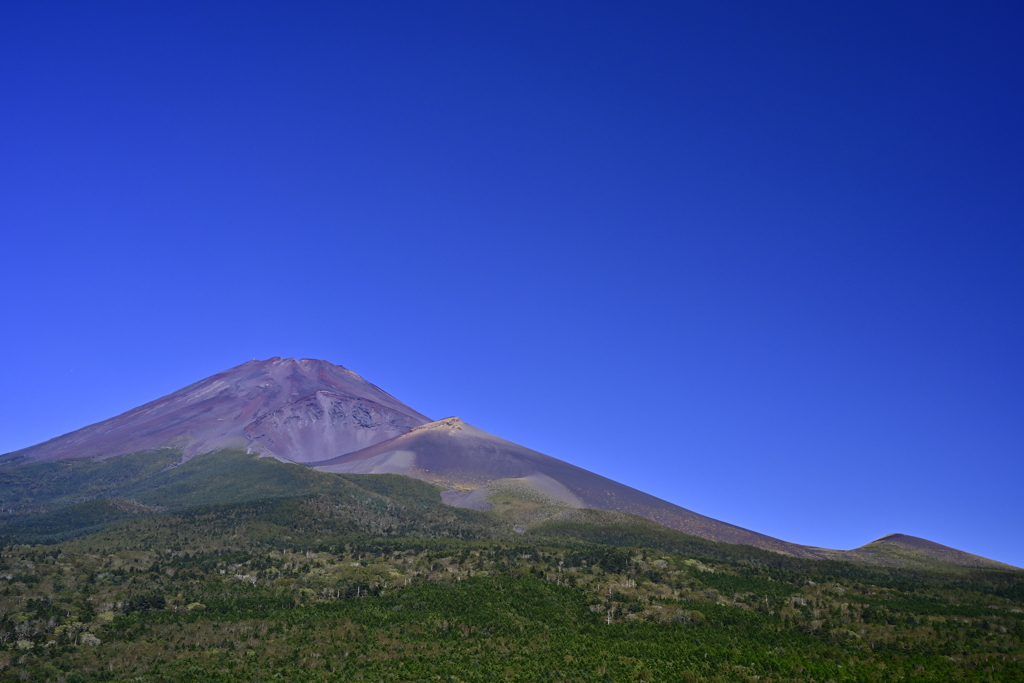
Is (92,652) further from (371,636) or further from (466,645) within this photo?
(466,645)

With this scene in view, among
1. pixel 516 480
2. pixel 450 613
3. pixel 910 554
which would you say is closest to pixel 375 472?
pixel 516 480

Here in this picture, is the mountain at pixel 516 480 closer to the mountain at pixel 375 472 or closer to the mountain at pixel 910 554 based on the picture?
the mountain at pixel 375 472

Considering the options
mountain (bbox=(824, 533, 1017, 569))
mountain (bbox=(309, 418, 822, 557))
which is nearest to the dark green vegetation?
mountain (bbox=(824, 533, 1017, 569))

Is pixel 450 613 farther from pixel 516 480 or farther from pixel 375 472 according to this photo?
pixel 375 472

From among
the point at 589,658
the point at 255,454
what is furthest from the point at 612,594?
the point at 255,454

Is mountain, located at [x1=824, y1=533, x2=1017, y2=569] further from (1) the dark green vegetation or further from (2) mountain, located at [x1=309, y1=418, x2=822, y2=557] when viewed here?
(1) the dark green vegetation

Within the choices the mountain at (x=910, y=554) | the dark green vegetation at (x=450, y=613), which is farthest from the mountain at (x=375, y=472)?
the dark green vegetation at (x=450, y=613)
